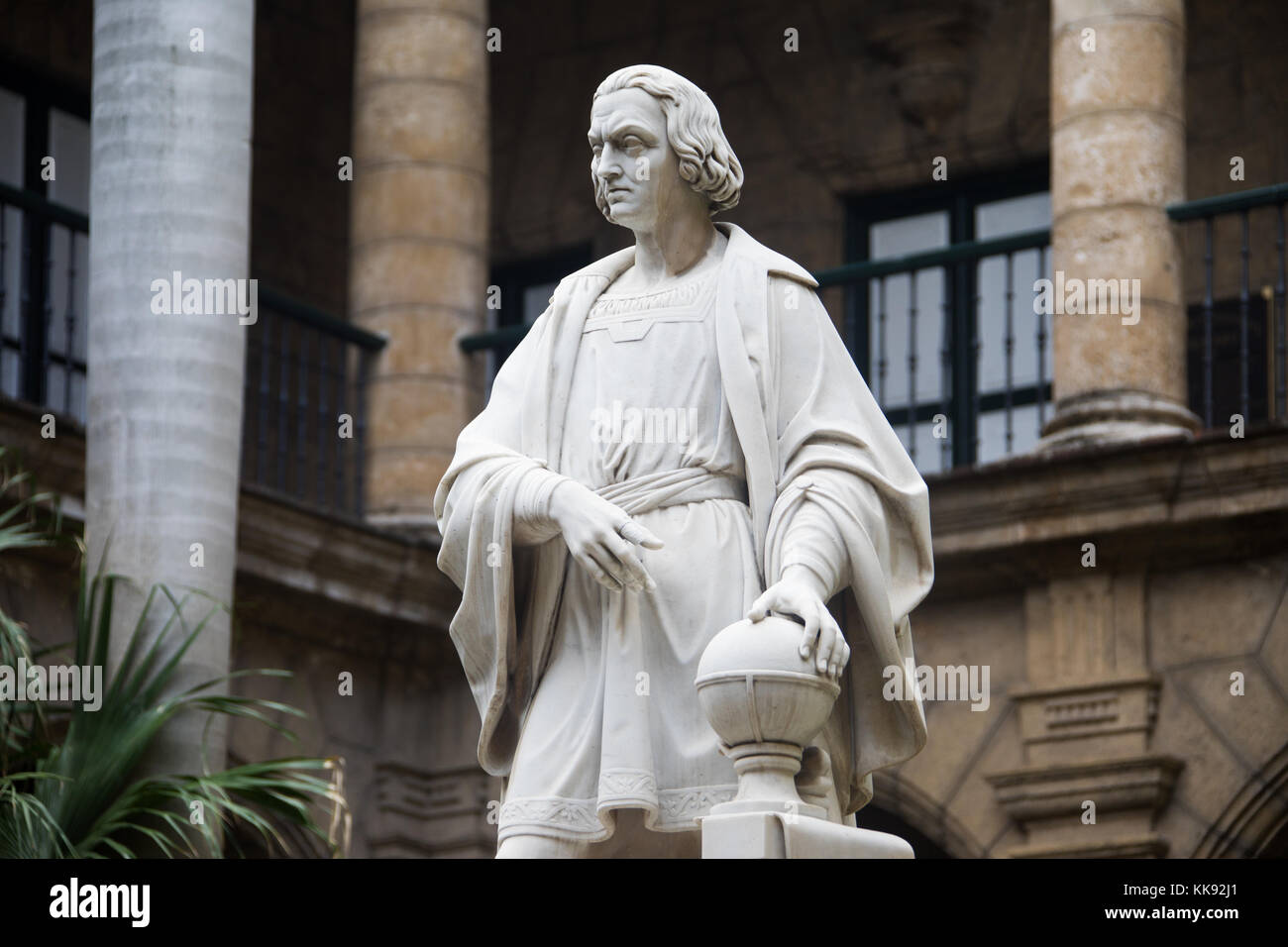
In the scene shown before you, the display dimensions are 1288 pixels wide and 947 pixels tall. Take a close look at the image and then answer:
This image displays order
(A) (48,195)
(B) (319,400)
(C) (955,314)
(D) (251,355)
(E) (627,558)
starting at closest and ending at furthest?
1. (E) (627,558)
2. (C) (955,314)
3. (B) (319,400)
4. (A) (48,195)
5. (D) (251,355)

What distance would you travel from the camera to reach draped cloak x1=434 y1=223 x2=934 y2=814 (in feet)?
18.2

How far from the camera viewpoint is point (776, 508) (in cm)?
554

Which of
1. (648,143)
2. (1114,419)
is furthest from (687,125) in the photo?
(1114,419)

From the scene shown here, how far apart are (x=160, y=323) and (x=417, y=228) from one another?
3580 millimetres

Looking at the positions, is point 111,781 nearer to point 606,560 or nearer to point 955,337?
point 606,560

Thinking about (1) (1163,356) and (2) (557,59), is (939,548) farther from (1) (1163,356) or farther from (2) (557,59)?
(2) (557,59)

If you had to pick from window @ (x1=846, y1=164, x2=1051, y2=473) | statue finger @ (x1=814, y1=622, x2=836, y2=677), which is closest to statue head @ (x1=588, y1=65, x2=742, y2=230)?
statue finger @ (x1=814, y1=622, x2=836, y2=677)

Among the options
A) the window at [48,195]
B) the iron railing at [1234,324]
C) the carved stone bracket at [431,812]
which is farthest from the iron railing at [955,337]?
the window at [48,195]

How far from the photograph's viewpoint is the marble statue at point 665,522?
541 centimetres

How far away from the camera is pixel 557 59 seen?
17.7m

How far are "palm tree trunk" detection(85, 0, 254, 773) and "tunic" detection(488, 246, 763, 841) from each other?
5748 millimetres

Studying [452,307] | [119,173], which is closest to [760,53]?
[452,307]

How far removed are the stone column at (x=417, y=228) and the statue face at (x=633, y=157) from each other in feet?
29.1
